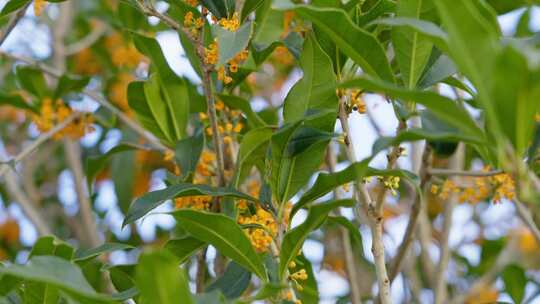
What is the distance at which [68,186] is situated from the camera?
265 cm

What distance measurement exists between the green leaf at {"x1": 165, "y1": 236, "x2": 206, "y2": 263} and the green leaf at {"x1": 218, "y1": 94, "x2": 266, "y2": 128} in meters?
0.31

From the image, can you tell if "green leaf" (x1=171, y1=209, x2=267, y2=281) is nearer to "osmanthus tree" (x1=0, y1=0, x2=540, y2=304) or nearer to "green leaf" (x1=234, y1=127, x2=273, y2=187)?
"osmanthus tree" (x1=0, y1=0, x2=540, y2=304)

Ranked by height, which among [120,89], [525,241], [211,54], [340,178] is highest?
[211,54]

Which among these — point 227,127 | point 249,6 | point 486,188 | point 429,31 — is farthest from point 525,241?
point 429,31

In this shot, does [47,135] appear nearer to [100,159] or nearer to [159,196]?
[100,159]

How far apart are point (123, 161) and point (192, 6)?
3.51ft

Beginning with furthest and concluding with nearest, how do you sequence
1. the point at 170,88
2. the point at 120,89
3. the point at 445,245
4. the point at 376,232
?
1. the point at 120,89
2. the point at 445,245
3. the point at 170,88
4. the point at 376,232

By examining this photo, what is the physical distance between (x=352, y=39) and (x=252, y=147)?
0.86ft

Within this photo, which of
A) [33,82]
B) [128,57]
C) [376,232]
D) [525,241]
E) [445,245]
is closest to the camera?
[376,232]

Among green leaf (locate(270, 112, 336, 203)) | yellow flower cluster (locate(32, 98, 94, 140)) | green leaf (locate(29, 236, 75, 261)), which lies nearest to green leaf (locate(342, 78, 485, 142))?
green leaf (locate(270, 112, 336, 203))

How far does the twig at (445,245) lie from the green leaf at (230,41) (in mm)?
782

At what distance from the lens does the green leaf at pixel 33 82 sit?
5.96 feet

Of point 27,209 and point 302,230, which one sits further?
point 27,209

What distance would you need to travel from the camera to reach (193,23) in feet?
3.44
